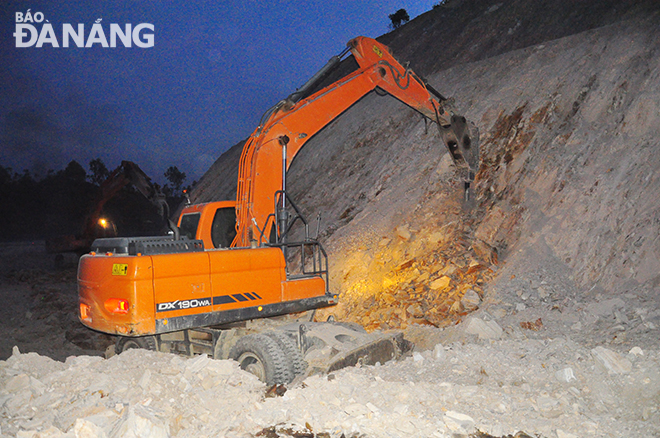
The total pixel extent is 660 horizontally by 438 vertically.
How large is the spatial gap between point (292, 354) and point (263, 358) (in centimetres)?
34

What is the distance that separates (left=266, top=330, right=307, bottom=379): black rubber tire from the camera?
18.4 feet

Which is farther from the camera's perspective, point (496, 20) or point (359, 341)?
point (496, 20)

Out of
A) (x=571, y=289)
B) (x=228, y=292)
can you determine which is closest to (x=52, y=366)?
(x=228, y=292)

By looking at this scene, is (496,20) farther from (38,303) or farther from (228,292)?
(38,303)

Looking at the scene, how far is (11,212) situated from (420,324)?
5575 centimetres

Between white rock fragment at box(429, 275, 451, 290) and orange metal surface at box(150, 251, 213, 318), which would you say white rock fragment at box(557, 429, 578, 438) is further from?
Result: white rock fragment at box(429, 275, 451, 290)

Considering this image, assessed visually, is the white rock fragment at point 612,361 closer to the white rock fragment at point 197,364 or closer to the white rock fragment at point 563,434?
the white rock fragment at point 563,434

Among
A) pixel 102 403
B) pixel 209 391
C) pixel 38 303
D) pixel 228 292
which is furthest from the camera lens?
pixel 38 303

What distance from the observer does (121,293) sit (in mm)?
5508

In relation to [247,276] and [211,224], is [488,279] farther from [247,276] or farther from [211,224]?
[211,224]

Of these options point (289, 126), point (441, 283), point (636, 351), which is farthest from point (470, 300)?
point (289, 126)

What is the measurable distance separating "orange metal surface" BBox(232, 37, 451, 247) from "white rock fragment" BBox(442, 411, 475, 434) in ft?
11.6

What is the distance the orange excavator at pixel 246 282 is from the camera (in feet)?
18.2

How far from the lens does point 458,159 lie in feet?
32.3
